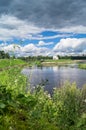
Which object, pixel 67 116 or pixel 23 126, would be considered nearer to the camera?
pixel 23 126

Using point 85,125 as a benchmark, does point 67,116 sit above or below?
below

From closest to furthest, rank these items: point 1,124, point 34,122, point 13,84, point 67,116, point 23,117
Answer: point 1,124 → point 34,122 → point 23,117 → point 67,116 → point 13,84

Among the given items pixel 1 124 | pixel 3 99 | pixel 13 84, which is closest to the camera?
pixel 3 99

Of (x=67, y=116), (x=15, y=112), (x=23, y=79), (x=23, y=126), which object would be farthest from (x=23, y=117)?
(x=23, y=79)

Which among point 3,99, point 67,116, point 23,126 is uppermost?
point 3,99

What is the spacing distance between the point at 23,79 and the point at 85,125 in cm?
654

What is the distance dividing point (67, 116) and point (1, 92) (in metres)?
4.50

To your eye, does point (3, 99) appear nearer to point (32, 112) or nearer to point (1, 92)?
point (1, 92)

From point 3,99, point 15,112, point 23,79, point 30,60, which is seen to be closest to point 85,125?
point 3,99

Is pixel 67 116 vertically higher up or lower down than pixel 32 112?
lower down

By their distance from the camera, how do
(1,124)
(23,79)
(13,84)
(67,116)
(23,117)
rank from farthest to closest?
(23,79) → (13,84) → (67,116) → (23,117) → (1,124)

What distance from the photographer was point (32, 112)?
633cm

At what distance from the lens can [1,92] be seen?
5.39 meters

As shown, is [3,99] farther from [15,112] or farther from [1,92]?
[15,112]
